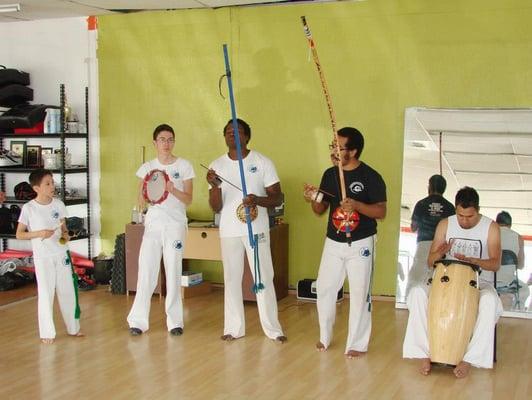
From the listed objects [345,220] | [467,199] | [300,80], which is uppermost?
[300,80]

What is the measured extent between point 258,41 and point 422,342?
3534mm

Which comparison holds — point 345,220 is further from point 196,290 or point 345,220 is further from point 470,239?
point 196,290

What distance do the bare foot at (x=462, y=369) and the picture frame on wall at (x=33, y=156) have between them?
497 centimetres

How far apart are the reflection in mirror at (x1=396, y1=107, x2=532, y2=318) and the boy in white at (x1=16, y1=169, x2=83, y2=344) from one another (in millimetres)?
2925

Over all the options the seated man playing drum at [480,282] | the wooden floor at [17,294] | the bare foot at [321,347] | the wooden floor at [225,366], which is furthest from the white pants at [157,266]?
the wooden floor at [17,294]

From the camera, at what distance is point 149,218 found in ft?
18.5

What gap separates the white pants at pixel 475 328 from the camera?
468 cm

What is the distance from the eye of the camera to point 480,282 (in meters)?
4.93

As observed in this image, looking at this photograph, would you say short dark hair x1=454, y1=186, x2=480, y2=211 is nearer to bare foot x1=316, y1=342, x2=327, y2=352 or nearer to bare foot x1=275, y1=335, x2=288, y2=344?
bare foot x1=316, y1=342, x2=327, y2=352

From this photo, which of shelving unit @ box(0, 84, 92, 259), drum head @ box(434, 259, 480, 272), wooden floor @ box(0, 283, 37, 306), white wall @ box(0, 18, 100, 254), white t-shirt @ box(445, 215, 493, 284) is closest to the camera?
drum head @ box(434, 259, 480, 272)

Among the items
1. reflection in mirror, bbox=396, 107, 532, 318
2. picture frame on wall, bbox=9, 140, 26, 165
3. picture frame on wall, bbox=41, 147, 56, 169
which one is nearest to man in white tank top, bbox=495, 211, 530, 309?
reflection in mirror, bbox=396, 107, 532, 318

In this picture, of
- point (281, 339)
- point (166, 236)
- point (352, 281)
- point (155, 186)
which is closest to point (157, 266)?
point (166, 236)

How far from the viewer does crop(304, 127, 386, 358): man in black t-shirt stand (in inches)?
195

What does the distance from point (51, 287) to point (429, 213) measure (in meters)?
3.22
